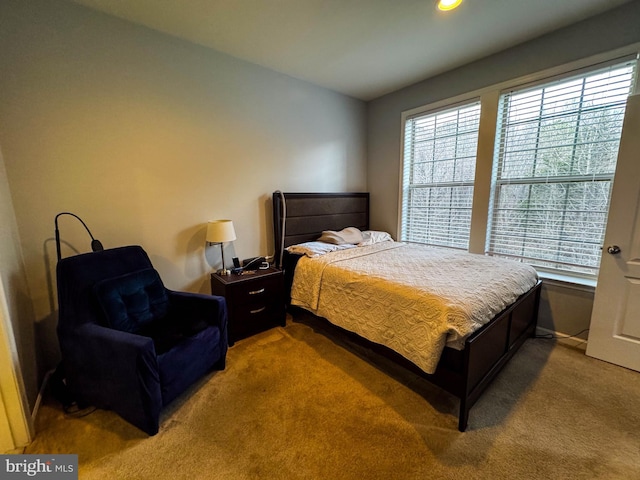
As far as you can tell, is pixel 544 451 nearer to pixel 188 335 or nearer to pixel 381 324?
pixel 381 324

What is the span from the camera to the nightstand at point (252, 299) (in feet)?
7.77

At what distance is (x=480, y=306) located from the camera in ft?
5.24

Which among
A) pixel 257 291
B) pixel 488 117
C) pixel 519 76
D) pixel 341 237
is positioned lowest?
pixel 257 291

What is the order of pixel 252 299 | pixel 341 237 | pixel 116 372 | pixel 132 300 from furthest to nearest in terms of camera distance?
pixel 341 237, pixel 252 299, pixel 132 300, pixel 116 372

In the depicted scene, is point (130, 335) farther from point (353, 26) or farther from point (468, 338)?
point (353, 26)

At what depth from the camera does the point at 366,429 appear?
5.07 ft

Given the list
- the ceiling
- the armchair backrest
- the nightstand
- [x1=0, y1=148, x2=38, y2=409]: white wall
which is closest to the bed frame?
the nightstand

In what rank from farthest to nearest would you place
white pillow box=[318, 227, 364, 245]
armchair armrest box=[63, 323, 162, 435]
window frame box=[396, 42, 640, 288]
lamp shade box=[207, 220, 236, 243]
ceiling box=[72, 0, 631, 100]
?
white pillow box=[318, 227, 364, 245] < lamp shade box=[207, 220, 236, 243] < window frame box=[396, 42, 640, 288] < ceiling box=[72, 0, 631, 100] < armchair armrest box=[63, 323, 162, 435]

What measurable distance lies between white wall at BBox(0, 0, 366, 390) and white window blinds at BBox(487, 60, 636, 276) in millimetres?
2239

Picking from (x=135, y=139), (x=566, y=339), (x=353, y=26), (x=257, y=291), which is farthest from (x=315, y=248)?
(x=566, y=339)

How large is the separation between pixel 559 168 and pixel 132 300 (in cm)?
366

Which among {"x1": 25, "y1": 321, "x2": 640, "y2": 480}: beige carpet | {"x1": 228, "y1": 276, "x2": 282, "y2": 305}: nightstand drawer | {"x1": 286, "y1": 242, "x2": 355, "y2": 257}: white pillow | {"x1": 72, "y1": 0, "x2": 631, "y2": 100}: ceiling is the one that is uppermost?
{"x1": 72, "y1": 0, "x2": 631, "y2": 100}: ceiling

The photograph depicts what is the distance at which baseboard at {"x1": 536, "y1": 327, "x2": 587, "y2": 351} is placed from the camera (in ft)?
7.65

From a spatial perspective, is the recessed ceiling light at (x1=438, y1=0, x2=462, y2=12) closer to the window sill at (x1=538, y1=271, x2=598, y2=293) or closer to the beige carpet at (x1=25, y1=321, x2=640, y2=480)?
the window sill at (x1=538, y1=271, x2=598, y2=293)
